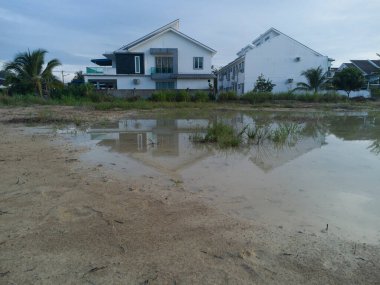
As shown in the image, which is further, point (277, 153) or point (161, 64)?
point (161, 64)

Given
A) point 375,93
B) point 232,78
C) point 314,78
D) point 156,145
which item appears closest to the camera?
point 156,145

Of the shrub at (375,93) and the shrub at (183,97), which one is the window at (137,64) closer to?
the shrub at (183,97)

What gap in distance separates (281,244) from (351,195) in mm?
2220

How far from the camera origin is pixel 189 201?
4125 mm

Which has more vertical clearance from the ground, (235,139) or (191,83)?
(191,83)

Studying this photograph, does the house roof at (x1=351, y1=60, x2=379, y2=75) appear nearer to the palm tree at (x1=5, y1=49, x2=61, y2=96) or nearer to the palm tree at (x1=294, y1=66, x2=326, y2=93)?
the palm tree at (x1=294, y1=66, x2=326, y2=93)

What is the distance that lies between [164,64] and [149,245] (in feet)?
109

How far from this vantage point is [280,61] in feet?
117

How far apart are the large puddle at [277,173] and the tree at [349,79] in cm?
2704

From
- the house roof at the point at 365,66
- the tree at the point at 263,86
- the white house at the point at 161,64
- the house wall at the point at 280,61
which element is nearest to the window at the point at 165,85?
the white house at the point at 161,64

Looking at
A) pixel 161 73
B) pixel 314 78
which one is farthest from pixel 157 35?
pixel 314 78

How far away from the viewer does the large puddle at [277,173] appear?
3779 mm

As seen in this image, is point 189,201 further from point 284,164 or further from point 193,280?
point 284,164

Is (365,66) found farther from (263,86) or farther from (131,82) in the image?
(131,82)
